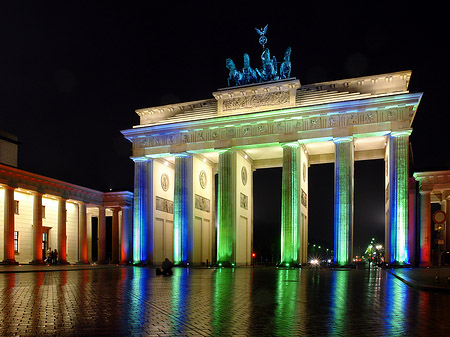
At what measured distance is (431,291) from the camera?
576 inches

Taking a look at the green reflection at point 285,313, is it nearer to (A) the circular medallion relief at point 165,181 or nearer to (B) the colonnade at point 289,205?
(B) the colonnade at point 289,205

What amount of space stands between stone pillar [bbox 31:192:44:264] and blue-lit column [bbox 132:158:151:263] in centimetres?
864

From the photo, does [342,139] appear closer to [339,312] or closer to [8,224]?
[8,224]

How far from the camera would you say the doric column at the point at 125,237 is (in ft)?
162

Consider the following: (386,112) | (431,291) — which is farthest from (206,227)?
(431,291)

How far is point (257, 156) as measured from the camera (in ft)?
158

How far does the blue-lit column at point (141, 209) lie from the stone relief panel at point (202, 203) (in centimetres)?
479

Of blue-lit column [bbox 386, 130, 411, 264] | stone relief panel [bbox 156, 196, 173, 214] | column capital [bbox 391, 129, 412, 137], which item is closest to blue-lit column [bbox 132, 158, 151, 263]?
stone relief panel [bbox 156, 196, 173, 214]

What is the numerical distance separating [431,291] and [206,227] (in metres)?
34.3

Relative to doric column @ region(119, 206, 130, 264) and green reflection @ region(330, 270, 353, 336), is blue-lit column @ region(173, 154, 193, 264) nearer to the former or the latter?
doric column @ region(119, 206, 130, 264)

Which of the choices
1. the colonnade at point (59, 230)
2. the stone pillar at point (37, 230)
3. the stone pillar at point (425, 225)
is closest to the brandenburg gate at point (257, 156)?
the stone pillar at point (425, 225)

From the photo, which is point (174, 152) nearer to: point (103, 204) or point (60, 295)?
point (103, 204)

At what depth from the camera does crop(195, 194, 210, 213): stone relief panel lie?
148 feet

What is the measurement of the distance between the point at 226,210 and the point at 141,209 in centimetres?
894
